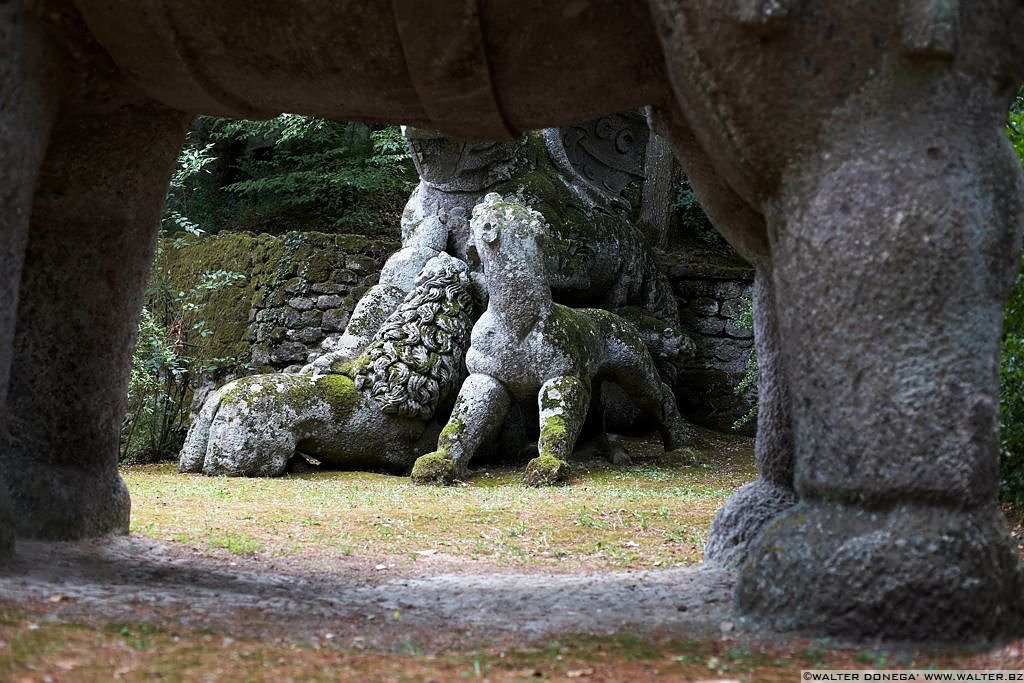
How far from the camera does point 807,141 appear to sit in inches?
93.4

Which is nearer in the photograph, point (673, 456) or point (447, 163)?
point (673, 456)

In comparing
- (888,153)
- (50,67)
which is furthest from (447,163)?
(888,153)

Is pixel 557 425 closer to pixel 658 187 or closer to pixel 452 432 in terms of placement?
pixel 452 432

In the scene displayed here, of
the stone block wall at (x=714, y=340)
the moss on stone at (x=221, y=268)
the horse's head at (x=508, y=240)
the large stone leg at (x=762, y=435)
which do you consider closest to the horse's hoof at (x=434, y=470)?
the horse's head at (x=508, y=240)

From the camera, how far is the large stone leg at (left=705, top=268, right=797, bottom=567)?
3.26 meters

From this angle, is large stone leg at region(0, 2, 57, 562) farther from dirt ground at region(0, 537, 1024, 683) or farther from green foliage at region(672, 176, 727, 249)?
green foliage at region(672, 176, 727, 249)

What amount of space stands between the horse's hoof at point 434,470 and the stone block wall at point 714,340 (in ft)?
11.0

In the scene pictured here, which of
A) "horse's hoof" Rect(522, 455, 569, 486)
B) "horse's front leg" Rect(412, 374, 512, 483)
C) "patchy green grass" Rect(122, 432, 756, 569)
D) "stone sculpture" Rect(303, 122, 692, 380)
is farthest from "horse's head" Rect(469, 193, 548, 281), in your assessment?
"patchy green grass" Rect(122, 432, 756, 569)

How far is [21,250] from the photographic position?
270 cm

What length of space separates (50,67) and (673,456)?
622cm

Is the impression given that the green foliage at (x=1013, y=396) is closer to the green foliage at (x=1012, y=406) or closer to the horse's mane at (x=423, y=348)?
the green foliage at (x=1012, y=406)

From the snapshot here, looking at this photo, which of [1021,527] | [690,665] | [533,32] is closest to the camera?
[690,665]

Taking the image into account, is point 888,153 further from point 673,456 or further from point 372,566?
point 673,456

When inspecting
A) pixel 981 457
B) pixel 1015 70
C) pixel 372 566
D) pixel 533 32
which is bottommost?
pixel 372 566
